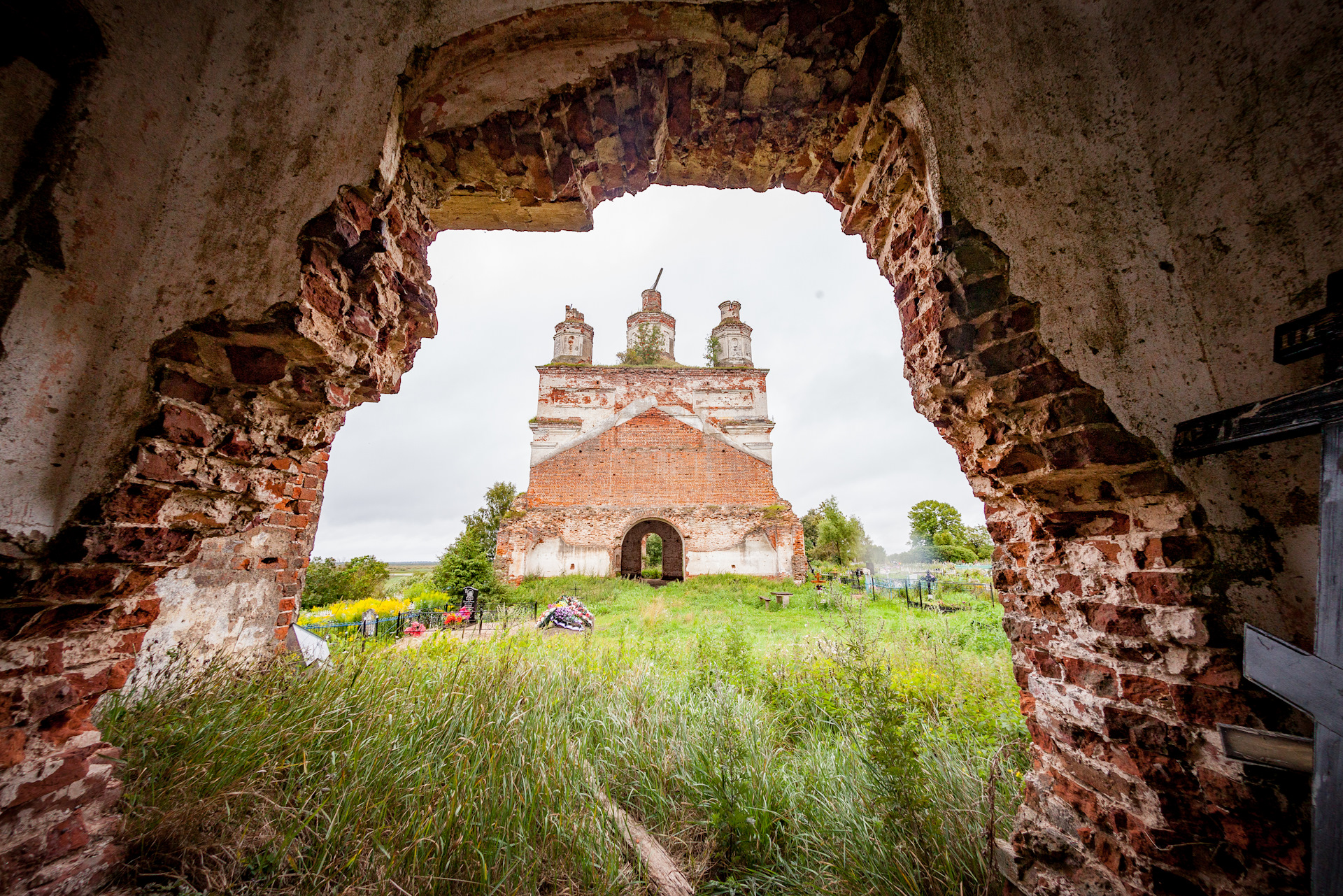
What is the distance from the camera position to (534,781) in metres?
2.51

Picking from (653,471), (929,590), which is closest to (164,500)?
(929,590)

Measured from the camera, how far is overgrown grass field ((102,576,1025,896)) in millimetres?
1932

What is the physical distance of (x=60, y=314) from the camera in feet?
5.19

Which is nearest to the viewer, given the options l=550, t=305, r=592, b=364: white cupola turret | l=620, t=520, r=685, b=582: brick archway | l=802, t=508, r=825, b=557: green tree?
l=620, t=520, r=685, b=582: brick archway

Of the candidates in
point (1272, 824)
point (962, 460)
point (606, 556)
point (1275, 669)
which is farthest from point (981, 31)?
point (606, 556)

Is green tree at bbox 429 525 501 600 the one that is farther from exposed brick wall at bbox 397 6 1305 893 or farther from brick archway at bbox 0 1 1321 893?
Result: exposed brick wall at bbox 397 6 1305 893

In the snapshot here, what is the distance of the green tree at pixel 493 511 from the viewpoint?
2078 cm

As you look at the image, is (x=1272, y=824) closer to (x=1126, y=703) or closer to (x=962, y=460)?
(x=1126, y=703)

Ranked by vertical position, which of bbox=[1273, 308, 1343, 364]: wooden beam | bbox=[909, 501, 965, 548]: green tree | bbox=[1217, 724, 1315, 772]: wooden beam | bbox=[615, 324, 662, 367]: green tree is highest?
bbox=[615, 324, 662, 367]: green tree

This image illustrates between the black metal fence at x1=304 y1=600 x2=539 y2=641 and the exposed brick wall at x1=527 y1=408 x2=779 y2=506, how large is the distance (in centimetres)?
611

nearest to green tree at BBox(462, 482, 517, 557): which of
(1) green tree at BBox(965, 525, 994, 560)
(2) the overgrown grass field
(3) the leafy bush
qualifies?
(3) the leafy bush

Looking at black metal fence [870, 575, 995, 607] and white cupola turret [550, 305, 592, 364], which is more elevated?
white cupola turret [550, 305, 592, 364]

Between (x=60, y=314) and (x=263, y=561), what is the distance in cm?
279

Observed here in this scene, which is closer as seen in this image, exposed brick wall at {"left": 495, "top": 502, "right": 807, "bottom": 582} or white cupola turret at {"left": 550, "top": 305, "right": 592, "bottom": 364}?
exposed brick wall at {"left": 495, "top": 502, "right": 807, "bottom": 582}
